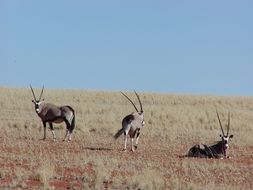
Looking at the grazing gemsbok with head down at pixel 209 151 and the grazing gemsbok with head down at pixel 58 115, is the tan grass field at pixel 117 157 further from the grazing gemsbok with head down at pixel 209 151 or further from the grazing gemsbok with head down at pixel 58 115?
the grazing gemsbok with head down at pixel 58 115

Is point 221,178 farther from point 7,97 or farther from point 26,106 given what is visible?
point 7,97

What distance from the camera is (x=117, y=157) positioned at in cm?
1902

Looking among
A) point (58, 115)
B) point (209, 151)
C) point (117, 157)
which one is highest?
point (58, 115)

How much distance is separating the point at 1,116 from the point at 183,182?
21.8m

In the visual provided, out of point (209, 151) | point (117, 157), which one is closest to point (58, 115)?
point (117, 157)

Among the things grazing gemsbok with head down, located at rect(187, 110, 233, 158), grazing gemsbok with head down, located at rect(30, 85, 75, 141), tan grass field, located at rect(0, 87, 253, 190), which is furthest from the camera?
A: grazing gemsbok with head down, located at rect(30, 85, 75, 141)

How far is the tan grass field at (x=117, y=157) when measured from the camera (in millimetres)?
14102

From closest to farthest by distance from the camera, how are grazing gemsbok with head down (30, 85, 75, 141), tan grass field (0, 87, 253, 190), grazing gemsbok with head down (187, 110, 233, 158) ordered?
tan grass field (0, 87, 253, 190) < grazing gemsbok with head down (187, 110, 233, 158) < grazing gemsbok with head down (30, 85, 75, 141)

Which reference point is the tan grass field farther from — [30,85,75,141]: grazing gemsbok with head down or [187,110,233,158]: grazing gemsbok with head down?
Answer: [30,85,75,141]: grazing gemsbok with head down

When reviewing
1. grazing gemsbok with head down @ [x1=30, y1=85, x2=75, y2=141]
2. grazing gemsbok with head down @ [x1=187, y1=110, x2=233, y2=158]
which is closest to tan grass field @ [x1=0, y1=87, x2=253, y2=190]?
grazing gemsbok with head down @ [x1=187, y1=110, x2=233, y2=158]

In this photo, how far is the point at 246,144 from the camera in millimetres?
25922

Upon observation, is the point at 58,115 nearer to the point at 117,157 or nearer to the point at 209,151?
the point at 117,157

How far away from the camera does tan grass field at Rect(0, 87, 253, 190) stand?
555 inches

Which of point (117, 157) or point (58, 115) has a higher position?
point (58, 115)
